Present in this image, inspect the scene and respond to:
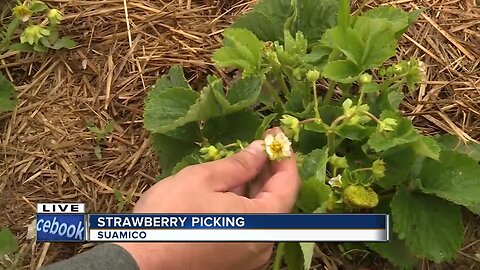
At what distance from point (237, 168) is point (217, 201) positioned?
0.27 ft

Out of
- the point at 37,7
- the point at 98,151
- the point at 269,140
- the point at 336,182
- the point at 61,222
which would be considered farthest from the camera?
the point at 37,7

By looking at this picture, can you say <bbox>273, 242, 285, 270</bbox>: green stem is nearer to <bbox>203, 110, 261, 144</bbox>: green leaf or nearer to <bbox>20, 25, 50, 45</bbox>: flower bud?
<bbox>203, 110, 261, 144</bbox>: green leaf

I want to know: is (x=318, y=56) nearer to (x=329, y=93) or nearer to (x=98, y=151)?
(x=329, y=93)

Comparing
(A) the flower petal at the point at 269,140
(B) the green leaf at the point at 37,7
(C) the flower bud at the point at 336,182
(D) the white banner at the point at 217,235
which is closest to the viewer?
(D) the white banner at the point at 217,235

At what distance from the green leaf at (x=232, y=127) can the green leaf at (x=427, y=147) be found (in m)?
0.32

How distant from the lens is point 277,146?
1.26 metres

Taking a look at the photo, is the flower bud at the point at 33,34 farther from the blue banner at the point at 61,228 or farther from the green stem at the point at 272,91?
the green stem at the point at 272,91

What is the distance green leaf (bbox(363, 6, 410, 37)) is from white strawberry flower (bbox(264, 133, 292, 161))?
39 cm

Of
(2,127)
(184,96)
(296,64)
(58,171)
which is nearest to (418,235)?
(296,64)

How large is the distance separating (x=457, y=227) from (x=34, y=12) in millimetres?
1134

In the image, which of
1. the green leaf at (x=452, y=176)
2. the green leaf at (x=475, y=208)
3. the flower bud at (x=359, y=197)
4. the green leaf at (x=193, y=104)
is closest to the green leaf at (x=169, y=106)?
the green leaf at (x=193, y=104)

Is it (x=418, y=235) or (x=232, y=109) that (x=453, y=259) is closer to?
(x=418, y=235)

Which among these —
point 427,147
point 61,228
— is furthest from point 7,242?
point 427,147

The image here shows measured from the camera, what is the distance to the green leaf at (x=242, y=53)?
4.76 feet
